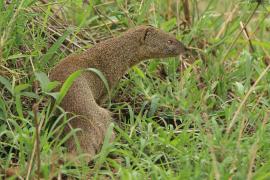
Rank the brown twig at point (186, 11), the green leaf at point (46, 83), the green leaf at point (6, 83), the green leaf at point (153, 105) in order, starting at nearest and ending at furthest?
1. the green leaf at point (46, 83)
2. the green leaf at point (6, 83)
3. the green leaf at point (153, 105)
4. the brown twig at point (186, 11)

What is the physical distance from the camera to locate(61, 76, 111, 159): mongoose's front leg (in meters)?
3.76

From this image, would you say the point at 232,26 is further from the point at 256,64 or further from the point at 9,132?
the point at 9,132

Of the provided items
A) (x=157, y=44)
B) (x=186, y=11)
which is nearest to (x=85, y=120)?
(x=157, y=44)

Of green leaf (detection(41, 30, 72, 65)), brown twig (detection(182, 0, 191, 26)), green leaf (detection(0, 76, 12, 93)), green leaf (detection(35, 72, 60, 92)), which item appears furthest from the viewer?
brown twig (detection(182, 0, 191, 26))

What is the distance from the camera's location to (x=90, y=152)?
12.2ft

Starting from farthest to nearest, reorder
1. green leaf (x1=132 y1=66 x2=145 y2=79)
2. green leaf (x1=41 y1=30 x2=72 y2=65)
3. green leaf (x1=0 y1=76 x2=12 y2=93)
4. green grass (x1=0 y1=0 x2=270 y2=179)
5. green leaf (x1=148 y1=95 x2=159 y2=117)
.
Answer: green leaf (x1=132 y1=66 x2=145 y2=79)
green leaf (x1=148 y1=95 x2=159 y2=117)
green leaf (x1=41 y1=30 x2=72 y2=65)
green leaf (x1=0 y1=76 x2=12 y2=93)
green grass (x1=0 y1=0 x2=270 y2=179)

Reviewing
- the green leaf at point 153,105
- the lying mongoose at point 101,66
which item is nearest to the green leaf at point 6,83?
the lying mongoose at point 101,66

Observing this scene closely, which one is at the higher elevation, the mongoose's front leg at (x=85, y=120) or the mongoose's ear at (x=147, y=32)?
the mongoose's ear at (x=147, y=32)

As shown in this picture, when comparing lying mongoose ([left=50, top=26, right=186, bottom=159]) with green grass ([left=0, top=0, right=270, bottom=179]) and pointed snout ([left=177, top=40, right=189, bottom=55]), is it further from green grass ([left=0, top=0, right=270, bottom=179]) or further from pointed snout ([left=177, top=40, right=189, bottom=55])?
green grass ([left=0, top=0, right=270, bottom=179])

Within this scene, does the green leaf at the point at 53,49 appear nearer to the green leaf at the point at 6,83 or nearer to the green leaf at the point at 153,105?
the green leaf at the point at 6,83

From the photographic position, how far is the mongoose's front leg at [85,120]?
376 centimetres

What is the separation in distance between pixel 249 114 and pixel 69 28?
49.0 inches

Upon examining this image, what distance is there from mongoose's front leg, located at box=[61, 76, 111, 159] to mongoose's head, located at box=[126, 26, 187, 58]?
0.66m

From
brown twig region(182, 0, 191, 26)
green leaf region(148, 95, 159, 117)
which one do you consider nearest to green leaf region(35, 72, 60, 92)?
green leaf region(148, 95, 159, 117)
